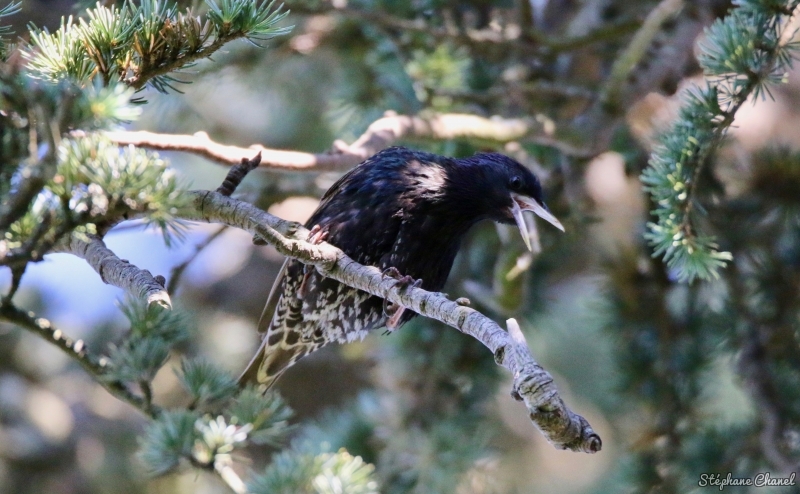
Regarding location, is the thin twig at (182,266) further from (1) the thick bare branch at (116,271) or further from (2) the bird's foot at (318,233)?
(1) the thick bare branch at (116,271)

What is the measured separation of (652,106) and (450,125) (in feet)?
7.28

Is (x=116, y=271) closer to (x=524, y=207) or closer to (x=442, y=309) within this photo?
(x=442, y=309)

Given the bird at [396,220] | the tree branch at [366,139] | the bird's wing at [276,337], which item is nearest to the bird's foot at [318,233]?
the bird at [396,220]

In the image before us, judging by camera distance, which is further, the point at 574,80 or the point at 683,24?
the point at 574,80

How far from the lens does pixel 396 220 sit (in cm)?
269

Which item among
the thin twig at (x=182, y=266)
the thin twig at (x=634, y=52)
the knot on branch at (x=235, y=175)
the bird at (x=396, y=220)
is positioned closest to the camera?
the knot on branch at (x=235, y=175)

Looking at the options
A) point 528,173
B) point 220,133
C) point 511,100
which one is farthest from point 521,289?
point 220,133

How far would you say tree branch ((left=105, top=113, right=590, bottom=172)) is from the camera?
2.04 m

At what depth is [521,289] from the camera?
318 centimetres

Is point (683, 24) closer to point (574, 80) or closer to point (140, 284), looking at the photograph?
point (574, 80)

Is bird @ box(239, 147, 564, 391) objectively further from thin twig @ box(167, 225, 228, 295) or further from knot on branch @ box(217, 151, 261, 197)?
knot on branch @ box(217, 151, 261, 197)

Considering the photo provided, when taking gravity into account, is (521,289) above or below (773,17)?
below

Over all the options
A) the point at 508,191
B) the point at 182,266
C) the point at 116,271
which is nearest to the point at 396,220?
the point at 508,191

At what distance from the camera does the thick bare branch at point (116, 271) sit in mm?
1520
